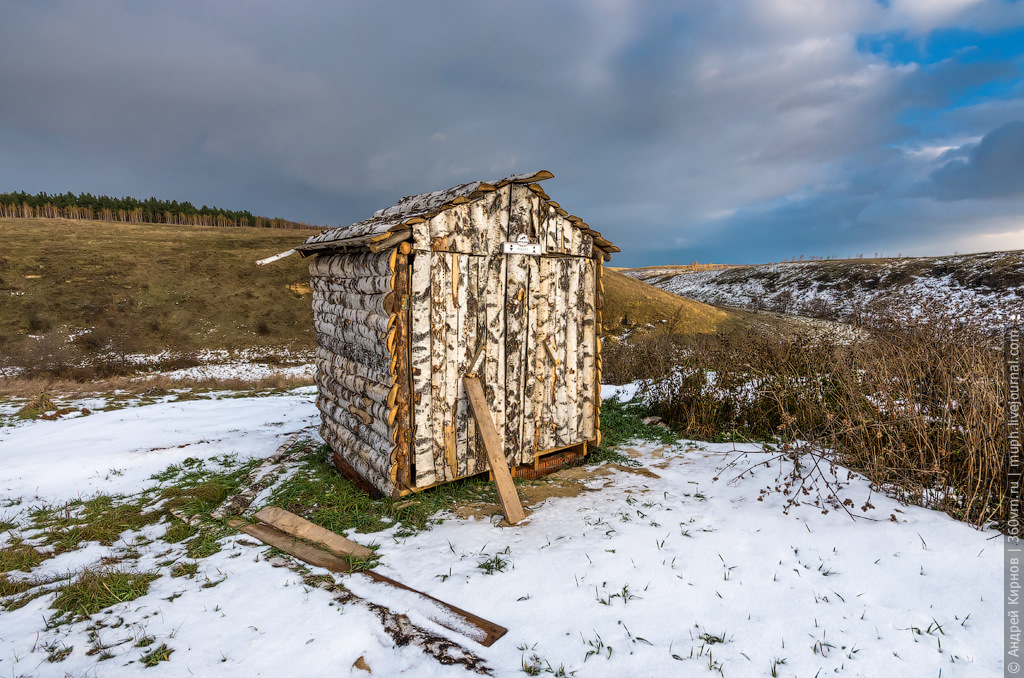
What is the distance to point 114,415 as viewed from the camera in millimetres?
9969

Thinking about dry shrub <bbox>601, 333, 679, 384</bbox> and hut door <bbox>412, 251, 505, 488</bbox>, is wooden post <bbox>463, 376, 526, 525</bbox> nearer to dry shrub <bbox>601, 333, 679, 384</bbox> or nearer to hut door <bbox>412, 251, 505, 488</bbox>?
hut door <bbox>412, 251, 505, 488</bbox>

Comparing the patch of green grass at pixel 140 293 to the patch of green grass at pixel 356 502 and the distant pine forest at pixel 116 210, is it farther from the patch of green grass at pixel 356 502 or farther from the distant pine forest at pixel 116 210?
the patch of green grass at pixel 356 502

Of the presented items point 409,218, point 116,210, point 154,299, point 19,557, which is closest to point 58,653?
point 19,557

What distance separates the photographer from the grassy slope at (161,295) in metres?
23.9

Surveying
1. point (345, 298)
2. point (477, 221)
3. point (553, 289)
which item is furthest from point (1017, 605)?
point (345, 298)

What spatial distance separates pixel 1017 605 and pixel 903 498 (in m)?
1.53

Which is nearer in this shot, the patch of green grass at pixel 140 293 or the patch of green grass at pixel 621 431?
the patch of green grass at pixel 621 431

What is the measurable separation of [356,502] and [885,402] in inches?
249

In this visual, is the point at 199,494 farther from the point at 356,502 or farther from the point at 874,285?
the point at 874,285

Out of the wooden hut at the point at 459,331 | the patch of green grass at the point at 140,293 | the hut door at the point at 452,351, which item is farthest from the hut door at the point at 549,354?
the patch of green grass at the point at 140,293

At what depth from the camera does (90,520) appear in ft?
17.8

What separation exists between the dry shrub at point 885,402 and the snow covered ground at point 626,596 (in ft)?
1.39

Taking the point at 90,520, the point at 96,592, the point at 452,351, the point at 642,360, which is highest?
the point at 452,351

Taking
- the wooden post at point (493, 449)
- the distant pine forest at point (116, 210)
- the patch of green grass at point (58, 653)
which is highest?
the distant pine forest at point (116, 210)
